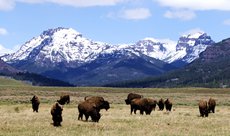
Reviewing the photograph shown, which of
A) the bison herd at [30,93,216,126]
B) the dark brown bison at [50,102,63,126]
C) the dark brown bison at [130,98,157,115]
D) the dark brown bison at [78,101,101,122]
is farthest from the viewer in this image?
the dark brown bison at [130,98,157,115]

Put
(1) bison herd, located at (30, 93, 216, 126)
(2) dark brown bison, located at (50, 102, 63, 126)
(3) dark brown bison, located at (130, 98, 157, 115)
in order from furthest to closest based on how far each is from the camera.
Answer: (3) dark brown bison, located at (130, 98, 157, 115) → (1) bison herd, located at (30, 93, 216, 126) → (2) dark brown bison, located at (50, 102, 63, 126)

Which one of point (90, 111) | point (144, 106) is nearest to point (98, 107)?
point (90, 111)

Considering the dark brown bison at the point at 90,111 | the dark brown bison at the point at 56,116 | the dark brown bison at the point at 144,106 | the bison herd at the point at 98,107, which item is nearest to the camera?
the dark brown bison at the point at 56,116

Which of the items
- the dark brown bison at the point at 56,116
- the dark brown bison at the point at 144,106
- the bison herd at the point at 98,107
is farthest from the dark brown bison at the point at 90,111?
the dark brown bison at the point at 144,106

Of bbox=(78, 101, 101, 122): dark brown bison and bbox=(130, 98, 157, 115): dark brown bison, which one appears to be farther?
bbox=(130, 98, 157, 115): dark brown bison

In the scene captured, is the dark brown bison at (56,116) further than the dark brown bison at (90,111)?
No

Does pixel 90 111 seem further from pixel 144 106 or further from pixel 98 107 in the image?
pixel 144 106

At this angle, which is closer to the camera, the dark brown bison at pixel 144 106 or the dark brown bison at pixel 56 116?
the dark brown bison at pixel 56 116

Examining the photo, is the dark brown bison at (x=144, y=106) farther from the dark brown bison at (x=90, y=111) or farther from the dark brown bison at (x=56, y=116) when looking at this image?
the dark brown bison at (x=56, y=116)

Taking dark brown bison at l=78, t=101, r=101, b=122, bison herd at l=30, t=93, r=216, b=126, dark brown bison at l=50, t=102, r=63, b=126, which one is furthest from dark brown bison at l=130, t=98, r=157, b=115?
dark brown bison at l=50, t=102, r=63, b=126

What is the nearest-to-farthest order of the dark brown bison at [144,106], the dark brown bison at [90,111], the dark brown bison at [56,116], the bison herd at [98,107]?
the dark brown bison at [56,116]
the bison herd at [98,107]
the dark brown bison at [90,111]
the dark brown bison at [144,106]

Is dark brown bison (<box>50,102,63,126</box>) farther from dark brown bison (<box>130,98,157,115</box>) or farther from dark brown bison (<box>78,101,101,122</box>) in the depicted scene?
dark brown bison (<box>130,98,157,115</box>)

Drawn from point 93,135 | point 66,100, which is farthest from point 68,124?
point 66,100

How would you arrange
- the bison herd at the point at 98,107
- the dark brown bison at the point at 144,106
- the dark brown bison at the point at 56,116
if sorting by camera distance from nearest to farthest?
the dark brown bison at the point at 56,116, the bison herd at the point at 98,107, the dark brown bison at the point at 144,106
